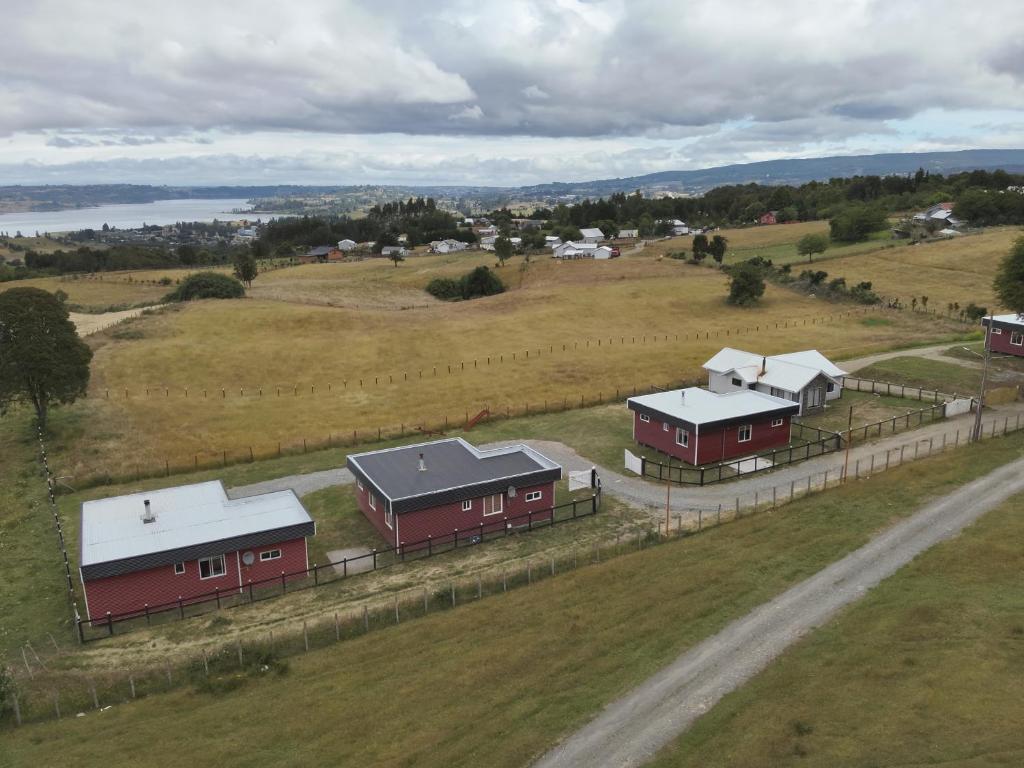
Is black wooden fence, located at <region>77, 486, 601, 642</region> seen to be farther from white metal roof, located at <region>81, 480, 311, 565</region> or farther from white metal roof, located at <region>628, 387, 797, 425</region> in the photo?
white metal roof, located at <region>628, 387, 797, 425</region>

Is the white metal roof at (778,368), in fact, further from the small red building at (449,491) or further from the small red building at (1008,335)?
the small red building at (449,491)

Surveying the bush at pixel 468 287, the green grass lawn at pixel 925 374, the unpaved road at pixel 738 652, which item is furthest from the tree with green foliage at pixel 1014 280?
the bush at pixel 468 287

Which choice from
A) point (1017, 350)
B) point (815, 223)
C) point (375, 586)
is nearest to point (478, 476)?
point (375, 586)

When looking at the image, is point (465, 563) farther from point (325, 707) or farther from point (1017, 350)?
point (1017, 350)

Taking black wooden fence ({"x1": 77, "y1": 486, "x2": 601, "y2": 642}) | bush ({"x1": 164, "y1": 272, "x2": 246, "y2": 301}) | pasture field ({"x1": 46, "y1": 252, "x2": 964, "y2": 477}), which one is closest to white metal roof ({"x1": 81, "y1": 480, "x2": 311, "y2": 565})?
black wooden fence ({"x1": 77, "y1": 486, "x2": 601, "y2": 642})

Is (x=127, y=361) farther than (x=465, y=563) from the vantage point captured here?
Yes

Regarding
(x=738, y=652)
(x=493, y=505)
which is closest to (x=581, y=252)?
(x=493, y=505)

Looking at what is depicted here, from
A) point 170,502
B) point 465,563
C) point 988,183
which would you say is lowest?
point 465,563
